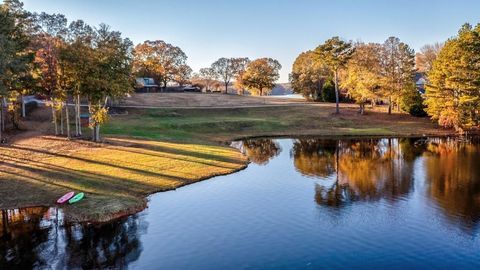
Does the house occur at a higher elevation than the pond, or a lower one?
higher

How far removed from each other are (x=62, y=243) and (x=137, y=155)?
20151 mm

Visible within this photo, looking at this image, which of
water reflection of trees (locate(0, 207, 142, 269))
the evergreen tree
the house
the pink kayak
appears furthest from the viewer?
the house

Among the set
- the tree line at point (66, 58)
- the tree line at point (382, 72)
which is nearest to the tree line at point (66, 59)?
the tree line at point (66, 58)

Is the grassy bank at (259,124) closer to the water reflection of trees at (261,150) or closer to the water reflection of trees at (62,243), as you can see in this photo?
the water reflection of trees at (261,150)

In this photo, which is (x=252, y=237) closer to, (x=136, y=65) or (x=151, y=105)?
(x=151, y=105)

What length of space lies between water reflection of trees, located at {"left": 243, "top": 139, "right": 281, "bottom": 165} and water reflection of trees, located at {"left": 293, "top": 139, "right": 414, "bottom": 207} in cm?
272

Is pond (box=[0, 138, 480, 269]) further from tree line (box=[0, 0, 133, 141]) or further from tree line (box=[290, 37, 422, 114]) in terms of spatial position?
tree line (box=[290, 37, 422, 114])

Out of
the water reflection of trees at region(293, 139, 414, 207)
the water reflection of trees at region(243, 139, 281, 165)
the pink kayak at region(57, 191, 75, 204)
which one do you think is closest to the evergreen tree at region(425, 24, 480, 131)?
the water reflection of trees at region(293, 139, 414, 207)

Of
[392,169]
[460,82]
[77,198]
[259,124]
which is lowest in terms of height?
[392,169]

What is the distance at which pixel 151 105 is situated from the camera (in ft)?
290

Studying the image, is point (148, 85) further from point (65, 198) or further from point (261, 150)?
point (65, 198)

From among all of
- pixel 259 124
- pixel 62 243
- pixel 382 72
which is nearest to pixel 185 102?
pixel 259 124

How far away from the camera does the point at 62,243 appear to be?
22.1 meters

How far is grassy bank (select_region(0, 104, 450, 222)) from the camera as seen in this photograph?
97.4 ft
